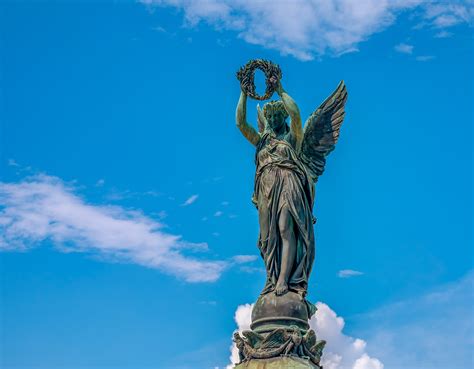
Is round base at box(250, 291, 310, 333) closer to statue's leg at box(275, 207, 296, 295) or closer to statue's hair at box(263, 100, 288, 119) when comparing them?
statue's leg at box(275, 207, 296, 295)

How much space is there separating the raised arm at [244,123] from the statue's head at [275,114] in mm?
393

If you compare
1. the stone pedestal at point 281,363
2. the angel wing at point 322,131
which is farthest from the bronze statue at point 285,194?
the stone pedestal at point 281,363

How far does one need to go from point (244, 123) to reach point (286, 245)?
Answer: 2.78 m

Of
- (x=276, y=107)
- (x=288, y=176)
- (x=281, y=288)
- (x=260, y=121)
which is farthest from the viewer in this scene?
(x=260, y=121)

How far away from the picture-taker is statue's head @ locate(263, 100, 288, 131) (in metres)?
17.3

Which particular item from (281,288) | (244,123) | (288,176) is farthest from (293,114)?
(281,288)

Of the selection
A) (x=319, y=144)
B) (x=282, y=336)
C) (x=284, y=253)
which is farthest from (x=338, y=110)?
(x=282, y=336)

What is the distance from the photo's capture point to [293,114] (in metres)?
16.8

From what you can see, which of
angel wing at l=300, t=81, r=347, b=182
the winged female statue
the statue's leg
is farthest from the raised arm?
the statue's leg

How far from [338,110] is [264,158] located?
198 centimetres

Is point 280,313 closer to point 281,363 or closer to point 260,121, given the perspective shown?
point 281,363

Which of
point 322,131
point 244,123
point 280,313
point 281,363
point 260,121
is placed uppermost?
point 260,121

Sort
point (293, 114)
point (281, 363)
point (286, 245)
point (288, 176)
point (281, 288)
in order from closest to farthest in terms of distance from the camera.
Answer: point (281, 363) < point (281, 288) < point (286, 245) < point (288, 176) < point (293, 114)

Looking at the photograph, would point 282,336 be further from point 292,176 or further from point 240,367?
point 292,176
